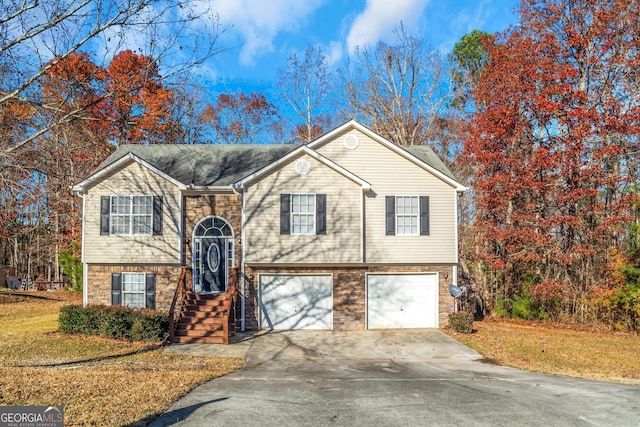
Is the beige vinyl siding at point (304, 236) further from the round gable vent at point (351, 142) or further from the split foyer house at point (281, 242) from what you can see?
the round gable vent at point (351, 142)

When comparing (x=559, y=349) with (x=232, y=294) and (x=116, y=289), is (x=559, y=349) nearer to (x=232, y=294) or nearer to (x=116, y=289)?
(x=232, y=294)

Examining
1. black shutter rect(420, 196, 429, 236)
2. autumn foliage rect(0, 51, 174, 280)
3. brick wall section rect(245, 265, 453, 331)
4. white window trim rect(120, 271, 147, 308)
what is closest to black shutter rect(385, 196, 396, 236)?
black shutter rect(420, 196, 429, 236)

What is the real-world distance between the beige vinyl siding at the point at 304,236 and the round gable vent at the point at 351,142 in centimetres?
142

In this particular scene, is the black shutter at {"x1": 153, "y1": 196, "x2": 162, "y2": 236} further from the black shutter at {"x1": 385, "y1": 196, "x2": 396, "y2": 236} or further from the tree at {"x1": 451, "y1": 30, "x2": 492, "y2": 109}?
the tree at {"x1": 451, "y1": 30, "x2": 492, "y2": 109}

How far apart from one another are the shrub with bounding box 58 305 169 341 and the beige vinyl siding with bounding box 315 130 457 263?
7600 millimetres

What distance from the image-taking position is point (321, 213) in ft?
56.2

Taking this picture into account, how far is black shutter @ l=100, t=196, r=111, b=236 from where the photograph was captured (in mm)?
17219

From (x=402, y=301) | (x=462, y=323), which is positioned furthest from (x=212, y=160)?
(x=462, y=323)

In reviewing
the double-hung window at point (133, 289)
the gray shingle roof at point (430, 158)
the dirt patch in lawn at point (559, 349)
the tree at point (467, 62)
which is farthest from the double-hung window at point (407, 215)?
the tree at point (467, 62)

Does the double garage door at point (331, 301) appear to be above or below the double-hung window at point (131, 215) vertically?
below

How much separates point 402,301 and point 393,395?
28.1 ft

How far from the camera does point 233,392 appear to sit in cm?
928

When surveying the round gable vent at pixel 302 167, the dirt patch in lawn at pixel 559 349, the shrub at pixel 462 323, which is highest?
the round gable vent at pixel 302 167

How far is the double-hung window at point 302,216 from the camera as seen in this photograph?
17172 millimetres
